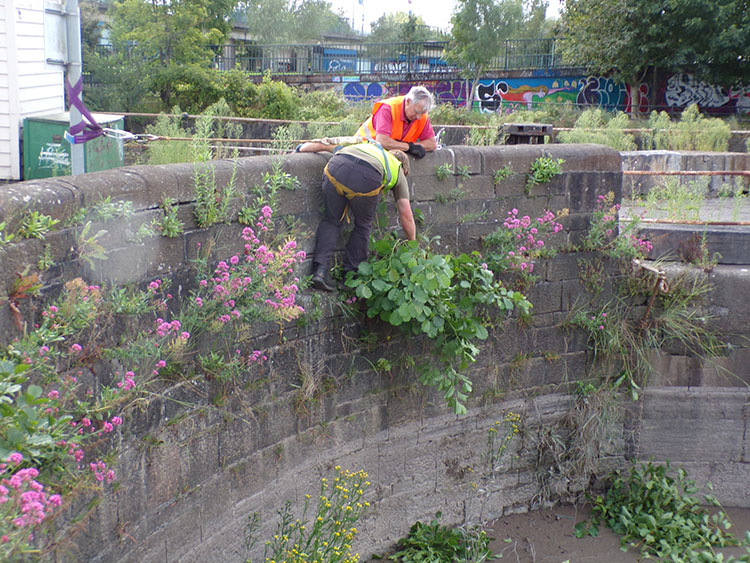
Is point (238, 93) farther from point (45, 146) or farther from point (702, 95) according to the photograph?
point (702, 95)

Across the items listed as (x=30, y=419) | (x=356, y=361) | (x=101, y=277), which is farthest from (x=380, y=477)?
(x=30, y=419)

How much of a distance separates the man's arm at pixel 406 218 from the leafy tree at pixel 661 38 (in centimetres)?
2044

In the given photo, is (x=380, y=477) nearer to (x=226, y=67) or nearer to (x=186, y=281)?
(x=186, y=281)

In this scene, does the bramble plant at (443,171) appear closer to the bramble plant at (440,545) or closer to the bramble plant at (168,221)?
the bramble plant at (168,221)

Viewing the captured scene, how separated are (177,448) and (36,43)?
22.9ft

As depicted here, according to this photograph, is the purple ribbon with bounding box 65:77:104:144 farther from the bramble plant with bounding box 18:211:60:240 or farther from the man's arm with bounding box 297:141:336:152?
the bramble plant with bounding box 18:211:60:240

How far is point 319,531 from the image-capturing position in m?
4.71

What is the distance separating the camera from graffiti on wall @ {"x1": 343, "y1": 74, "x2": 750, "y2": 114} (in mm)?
26359

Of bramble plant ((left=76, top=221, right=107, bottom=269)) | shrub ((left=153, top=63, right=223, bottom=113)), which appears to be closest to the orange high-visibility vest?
bramble plant ((left=76, top=221, right=107, bottom=269))

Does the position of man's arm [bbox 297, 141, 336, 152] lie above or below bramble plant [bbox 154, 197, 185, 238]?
above

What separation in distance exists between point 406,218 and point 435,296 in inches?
23.5

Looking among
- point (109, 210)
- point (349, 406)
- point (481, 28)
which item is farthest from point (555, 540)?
point (481, 28)

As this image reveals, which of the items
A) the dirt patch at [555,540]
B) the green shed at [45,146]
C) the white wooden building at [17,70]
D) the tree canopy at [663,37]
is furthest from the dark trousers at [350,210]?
the tree canopy at [663,37]

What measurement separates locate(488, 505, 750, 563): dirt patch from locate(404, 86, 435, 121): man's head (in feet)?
12.0
